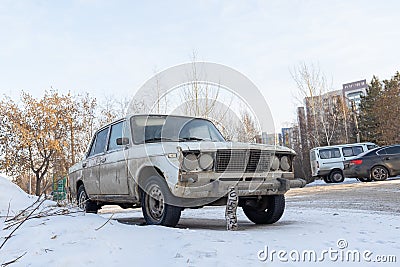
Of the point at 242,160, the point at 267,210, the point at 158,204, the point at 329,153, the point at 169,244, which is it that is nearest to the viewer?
the point at 169,244

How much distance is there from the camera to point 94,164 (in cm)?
628

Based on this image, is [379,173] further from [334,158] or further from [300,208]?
[300,208]

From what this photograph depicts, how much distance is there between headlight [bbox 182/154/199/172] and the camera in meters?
4.07

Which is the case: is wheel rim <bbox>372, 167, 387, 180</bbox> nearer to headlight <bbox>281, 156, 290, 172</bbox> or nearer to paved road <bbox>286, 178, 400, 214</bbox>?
paved road <bbox>286, 178, 400, 214</bbox>

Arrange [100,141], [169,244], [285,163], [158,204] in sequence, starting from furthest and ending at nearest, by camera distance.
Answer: [100,141]
[285,163]
[158,204]
[169,244]

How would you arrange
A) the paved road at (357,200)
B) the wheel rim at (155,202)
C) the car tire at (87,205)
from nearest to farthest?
the wheel rim at (155,202), the car tire at (87,205), the paved road at (357,200)

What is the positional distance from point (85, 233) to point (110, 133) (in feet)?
9.76

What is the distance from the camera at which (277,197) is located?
5.05 meters

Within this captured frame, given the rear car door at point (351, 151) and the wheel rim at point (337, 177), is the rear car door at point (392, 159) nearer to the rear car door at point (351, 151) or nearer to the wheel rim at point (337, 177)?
the rear car door at point (351, 151)

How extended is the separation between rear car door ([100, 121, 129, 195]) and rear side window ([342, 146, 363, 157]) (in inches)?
592

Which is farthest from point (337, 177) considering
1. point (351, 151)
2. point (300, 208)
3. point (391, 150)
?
point (300, 208)

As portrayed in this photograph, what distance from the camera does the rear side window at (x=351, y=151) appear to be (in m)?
18.3

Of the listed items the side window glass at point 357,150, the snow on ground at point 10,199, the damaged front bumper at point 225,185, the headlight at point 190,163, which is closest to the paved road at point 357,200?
the damaged front bumper at point 225,185

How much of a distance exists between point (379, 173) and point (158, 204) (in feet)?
43.5
